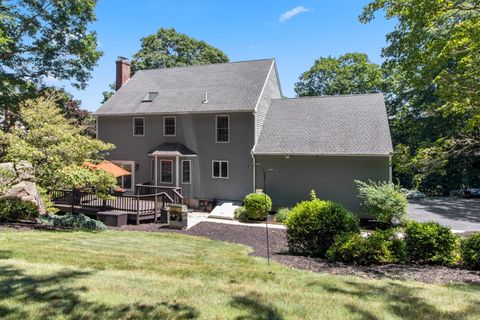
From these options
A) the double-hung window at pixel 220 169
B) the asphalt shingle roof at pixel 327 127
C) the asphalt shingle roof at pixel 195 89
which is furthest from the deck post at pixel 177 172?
the asphalt shingle roof at pixel 327 127

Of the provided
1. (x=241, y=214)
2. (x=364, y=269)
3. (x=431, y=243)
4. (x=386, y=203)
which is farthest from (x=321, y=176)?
(x=364, y=269)

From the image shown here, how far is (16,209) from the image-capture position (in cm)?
1234

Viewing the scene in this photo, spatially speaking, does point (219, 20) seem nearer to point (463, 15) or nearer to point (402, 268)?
point (463, 15)

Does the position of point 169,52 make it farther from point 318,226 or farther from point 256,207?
point 318,226

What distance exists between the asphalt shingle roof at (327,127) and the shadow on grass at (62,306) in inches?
556

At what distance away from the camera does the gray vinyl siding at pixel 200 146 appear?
62.4ft

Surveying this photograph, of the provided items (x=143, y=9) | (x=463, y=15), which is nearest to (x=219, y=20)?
(x=143, y=9)

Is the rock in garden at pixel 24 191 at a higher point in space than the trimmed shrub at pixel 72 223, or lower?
higher

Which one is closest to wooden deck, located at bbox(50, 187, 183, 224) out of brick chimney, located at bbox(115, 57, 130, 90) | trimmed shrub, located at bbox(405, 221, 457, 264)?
trimmed shrub, located at bbox(405, 221, 457, 264)

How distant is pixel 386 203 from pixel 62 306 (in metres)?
13.4

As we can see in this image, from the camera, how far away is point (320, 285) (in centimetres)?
536

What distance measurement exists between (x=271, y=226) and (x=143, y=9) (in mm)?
11176

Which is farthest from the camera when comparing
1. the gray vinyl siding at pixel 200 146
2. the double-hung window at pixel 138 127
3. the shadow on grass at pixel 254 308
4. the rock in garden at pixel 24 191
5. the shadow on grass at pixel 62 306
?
the double-hung window at pixel 138 127

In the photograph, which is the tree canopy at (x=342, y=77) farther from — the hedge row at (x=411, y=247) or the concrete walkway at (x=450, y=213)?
the hedge row at (x=411, y=247)
